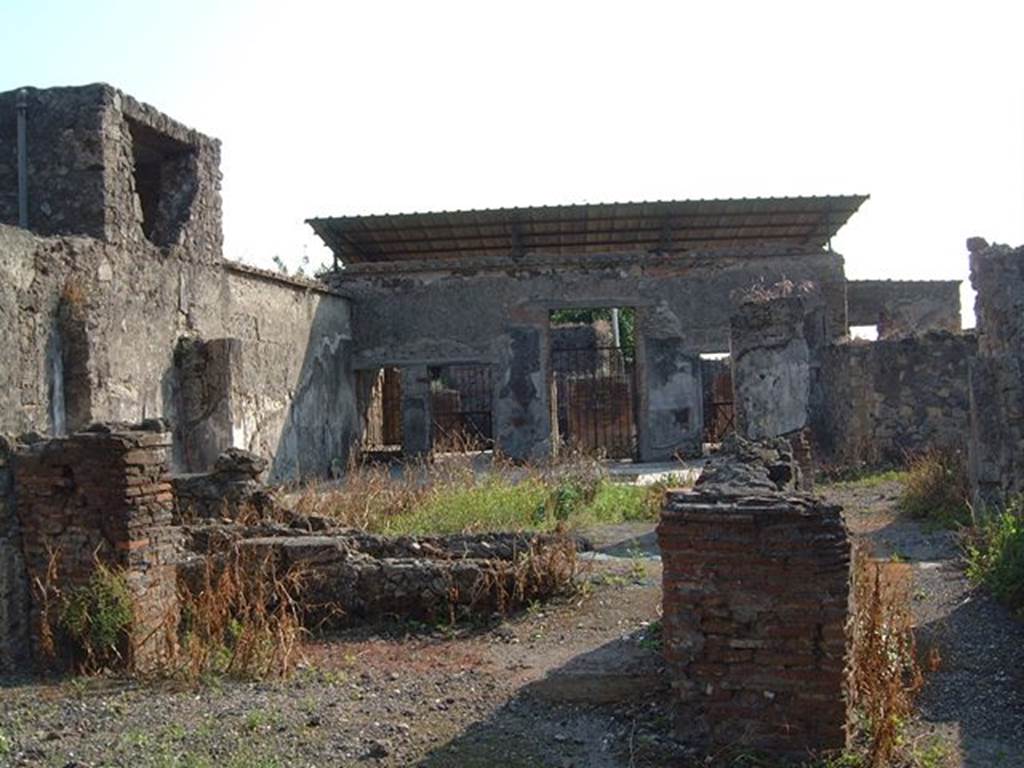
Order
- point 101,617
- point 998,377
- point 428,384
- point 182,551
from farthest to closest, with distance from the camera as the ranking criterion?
point 428,384 < point 998,377 < point 182,551 < point 101,617

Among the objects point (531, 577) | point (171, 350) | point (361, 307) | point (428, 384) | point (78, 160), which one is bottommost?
point (531, 577)

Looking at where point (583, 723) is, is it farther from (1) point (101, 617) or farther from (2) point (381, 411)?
(2) point (381, 411)

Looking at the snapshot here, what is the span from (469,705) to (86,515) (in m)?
2.37

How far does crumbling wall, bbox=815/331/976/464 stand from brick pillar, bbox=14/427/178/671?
9.86 meters

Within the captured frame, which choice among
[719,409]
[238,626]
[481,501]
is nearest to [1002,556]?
[481,501]

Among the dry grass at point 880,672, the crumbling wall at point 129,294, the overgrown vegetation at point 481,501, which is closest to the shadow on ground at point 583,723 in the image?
the dry grass at point 880,672

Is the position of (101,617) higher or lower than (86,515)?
lower

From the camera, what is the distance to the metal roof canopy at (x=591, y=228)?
52.5ft

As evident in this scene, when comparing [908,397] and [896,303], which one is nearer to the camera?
[908,397]

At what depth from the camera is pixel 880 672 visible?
168 inches

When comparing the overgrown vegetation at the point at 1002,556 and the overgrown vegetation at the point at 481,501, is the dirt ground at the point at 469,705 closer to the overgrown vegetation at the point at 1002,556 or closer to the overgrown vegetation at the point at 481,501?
the overgrown vegetation at the point at 1002,556

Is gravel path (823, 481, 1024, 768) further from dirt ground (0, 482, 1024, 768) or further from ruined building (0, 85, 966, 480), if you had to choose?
ruined building (0, 85, 966, 480)

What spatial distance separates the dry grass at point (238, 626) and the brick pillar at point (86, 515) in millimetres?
Result: 223

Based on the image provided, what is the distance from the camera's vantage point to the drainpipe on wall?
9.98 meters
